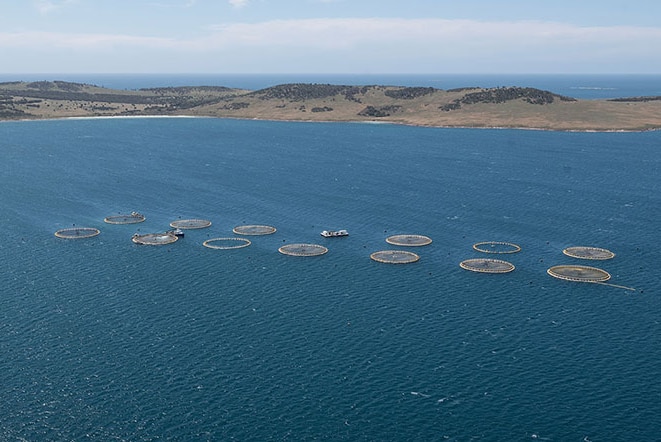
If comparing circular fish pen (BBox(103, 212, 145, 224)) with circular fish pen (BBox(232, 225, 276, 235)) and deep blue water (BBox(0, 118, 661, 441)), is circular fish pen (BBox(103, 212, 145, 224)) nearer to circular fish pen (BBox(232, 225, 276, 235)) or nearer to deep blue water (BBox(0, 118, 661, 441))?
deep blue water (BBox(0, 118, 661, 441))

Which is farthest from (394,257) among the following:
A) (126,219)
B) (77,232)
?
(77,232)

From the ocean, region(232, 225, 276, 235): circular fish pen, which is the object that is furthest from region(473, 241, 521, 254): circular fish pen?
region(232, 225, 276, 235): circular fish pen

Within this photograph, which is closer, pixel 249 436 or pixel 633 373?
pixel 249 436

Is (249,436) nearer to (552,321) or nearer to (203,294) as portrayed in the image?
(203,294)

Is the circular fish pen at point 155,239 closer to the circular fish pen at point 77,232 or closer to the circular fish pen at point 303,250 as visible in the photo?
the circular fish pen at point 77,232

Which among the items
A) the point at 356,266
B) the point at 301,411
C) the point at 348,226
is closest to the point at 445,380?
the point at 301,411

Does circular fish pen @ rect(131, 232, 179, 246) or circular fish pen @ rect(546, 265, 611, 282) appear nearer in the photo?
circular fish pen @ rect(546, 265, 611, 282)

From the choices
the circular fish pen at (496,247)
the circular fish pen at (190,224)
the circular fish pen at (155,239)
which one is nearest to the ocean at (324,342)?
the circular fish pen at (155,239)

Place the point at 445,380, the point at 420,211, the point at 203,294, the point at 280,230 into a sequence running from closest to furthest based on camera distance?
the point at 445,380 < the point at 203,294 < the point at 280,230 < the point at 420,211
